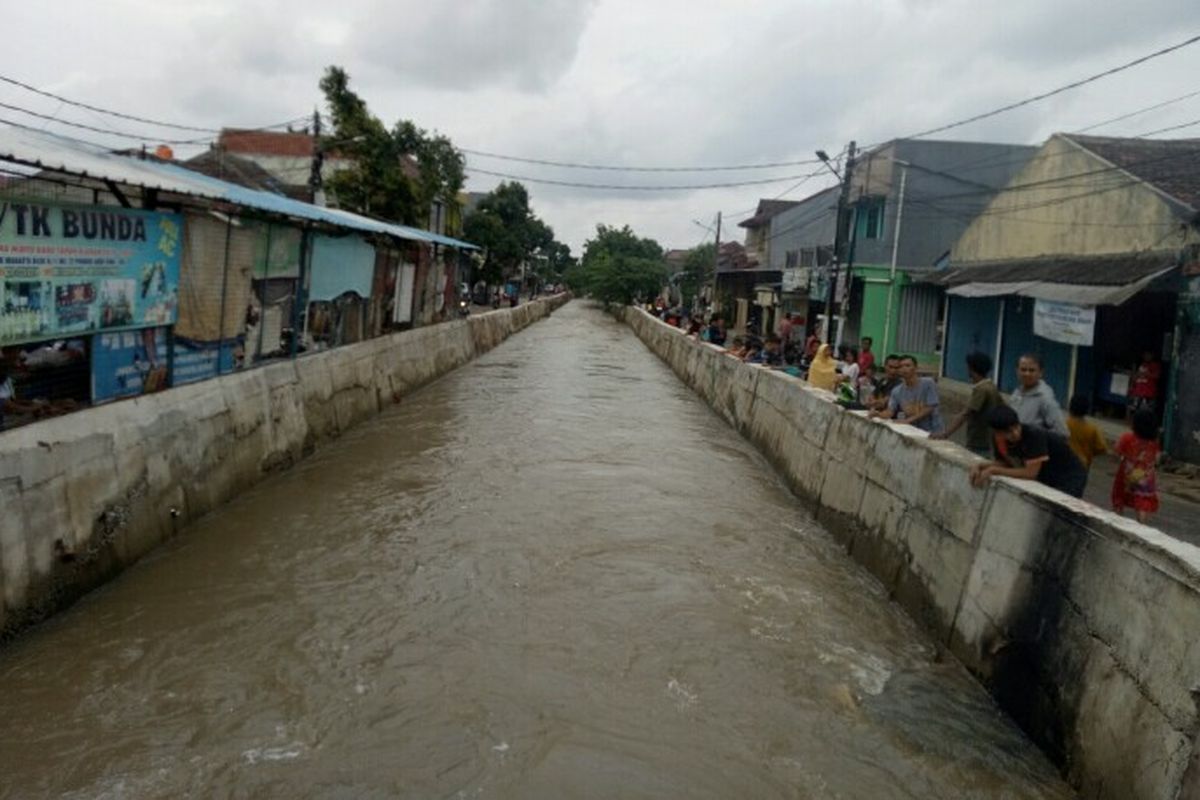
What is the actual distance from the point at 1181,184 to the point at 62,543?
15.3 metres

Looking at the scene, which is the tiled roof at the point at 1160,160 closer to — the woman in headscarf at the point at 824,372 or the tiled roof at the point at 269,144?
the woman in headscarf at the point at 824,372

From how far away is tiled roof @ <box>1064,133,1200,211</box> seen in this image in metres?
13.6

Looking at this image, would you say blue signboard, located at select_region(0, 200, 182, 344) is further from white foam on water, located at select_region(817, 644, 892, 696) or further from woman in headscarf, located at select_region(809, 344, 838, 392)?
woman in headscarf, located at select_region(809, 344, 838, 392)

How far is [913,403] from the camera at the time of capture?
28.1 ft

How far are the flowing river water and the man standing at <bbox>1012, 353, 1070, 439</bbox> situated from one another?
177 cm

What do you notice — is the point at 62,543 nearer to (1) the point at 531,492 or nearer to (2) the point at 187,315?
(2) the point at 187,315

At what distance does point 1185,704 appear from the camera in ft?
11.9

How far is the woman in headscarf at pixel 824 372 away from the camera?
12.1 meters

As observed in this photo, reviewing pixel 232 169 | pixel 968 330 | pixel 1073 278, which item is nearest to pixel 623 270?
pixel 232 169

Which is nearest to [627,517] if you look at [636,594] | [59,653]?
[636,594]

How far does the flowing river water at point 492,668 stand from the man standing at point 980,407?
4.76 feet

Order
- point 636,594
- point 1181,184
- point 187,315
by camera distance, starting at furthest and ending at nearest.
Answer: point 1181,184 < point 187,315 < point 636,594

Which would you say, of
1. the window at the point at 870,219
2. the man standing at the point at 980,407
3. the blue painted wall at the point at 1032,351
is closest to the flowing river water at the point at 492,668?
the man standing at the point at 980,407

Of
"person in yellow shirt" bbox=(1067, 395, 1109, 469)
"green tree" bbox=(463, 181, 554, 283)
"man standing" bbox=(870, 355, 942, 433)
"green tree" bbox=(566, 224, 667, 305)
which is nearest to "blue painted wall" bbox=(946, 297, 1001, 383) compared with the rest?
"man standing" bbox=(870, 355, 942, 433)
